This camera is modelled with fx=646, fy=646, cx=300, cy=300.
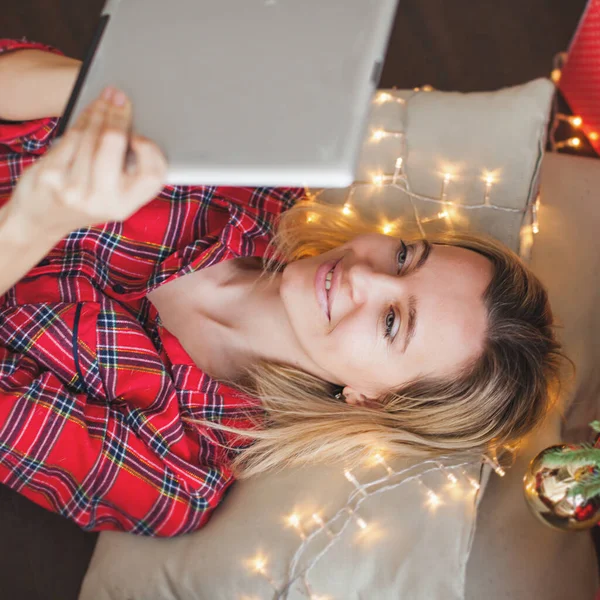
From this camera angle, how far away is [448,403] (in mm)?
1089

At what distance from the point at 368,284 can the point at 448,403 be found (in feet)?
0.84

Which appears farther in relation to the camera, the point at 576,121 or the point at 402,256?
the point at 576,121

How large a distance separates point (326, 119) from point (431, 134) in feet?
2.46

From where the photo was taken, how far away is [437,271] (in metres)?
1.04

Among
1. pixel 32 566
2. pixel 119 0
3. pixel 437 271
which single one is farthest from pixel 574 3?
pixel 32 566

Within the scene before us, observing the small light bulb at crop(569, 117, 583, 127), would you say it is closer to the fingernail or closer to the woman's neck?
the woman's neck

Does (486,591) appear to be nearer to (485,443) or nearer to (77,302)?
(485,443)

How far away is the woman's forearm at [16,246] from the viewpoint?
72 centimetres

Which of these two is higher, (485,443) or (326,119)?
(326,119)

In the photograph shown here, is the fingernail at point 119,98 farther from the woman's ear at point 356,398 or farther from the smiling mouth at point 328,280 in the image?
the woman's ear at point 356,398

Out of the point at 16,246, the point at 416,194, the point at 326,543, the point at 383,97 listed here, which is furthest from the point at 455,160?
the point at 16,246

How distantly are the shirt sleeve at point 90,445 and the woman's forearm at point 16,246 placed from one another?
0.99 ft

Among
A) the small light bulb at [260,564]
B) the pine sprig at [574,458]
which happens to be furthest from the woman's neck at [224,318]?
the pine sprig at [574,458]

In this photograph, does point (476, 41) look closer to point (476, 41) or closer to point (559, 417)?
point (476, 41)
